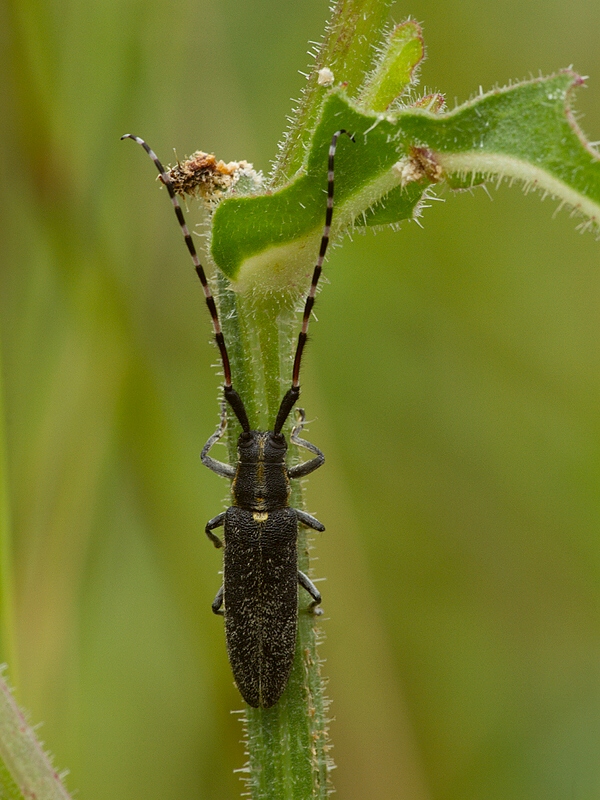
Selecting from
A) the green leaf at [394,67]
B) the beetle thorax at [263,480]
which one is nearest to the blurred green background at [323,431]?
the beetle thorax at [263,480]

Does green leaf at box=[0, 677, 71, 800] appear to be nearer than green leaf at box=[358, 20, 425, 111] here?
Yes

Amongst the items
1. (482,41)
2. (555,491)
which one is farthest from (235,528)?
(482,41)

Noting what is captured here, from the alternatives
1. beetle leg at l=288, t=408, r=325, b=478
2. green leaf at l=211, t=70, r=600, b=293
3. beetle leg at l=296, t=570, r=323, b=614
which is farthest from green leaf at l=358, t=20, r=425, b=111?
beetle leg at l=296, t=570, r=323, b=614

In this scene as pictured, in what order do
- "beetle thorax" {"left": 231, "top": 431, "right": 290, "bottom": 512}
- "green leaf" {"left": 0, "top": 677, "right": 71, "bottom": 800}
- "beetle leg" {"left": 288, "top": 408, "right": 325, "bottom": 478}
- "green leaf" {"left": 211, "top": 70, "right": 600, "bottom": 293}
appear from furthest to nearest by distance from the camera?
"beetle thorax" {"left": 231, "top": 431, "right": 290, "bottom": 512}, "beetle leg" {"left": 288, "top": 408, "right": 325, "bottom": 478}, "green leaf" {"left": 0, "top": 677, "right": 71, "bottom": 800}, "green leaf" {"left": 211, "top": 70, "right": 600, "bottom": 293}

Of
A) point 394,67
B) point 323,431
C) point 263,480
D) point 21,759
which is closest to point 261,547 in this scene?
point 263,480

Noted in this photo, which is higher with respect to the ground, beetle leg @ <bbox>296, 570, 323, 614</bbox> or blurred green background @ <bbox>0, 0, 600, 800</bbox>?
blurred green background @ <bbox>0, 0, 600, 800</bbox>

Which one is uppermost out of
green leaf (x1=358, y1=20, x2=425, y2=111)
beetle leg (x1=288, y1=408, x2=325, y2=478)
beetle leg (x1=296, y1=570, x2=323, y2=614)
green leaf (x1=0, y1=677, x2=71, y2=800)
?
green leaf (x1=358, y1=20, x2=425, y2=111)

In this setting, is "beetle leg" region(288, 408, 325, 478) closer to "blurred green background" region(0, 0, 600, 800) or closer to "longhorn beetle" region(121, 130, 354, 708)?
"longhorn beetle" region(121, 130, 354, 708)
